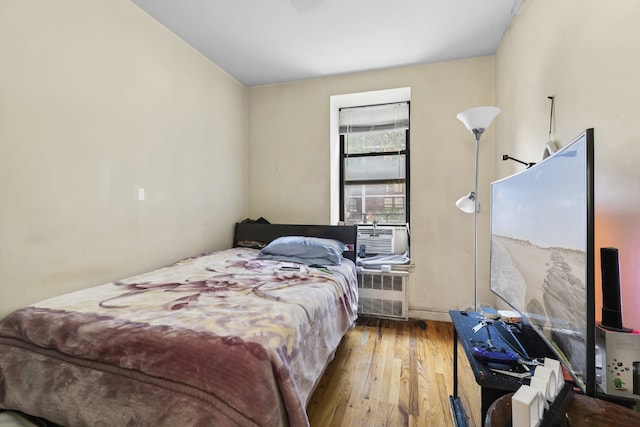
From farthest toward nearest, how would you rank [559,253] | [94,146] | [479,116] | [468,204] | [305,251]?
1. [305,251]
2. [468,204]
3. [479,116]
4. [94,146]
5. [559,253]

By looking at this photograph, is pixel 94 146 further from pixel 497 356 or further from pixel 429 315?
pixel 429 315

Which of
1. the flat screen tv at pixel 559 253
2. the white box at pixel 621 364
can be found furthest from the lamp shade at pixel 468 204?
the white box at pixel 621 364

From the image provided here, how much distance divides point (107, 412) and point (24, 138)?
57.4 inches

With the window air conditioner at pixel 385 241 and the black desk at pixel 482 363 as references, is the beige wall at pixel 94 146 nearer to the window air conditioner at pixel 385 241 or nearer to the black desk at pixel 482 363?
the window air conditioner at pixel 385 241

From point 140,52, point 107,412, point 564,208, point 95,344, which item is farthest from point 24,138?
point 564,208

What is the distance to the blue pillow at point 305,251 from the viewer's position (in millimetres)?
2398

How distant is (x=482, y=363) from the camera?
3.56 ft

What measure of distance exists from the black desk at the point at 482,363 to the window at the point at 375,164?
6.04ft

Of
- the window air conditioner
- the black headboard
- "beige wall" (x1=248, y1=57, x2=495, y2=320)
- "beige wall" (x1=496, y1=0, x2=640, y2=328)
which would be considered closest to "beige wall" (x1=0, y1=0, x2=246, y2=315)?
the black headboard

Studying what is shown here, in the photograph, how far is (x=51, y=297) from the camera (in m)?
1.57

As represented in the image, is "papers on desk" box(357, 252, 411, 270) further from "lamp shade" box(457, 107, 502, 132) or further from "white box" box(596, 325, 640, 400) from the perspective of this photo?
"white box" box(596, 325, 640, 400)

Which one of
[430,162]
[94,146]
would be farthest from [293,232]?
[94,146]

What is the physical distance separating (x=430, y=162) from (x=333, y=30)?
5.09ft

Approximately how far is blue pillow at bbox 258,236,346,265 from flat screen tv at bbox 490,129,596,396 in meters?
1.33
